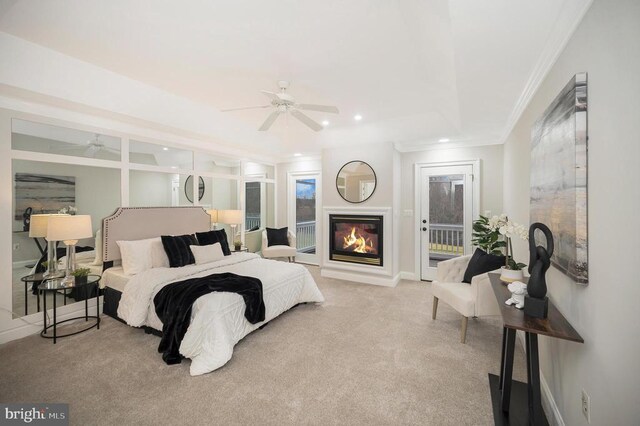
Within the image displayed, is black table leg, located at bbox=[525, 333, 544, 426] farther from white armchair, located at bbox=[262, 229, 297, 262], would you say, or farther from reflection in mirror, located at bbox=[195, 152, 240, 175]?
reflection in mirror, located at bbox=[195, 152, 240, 175]

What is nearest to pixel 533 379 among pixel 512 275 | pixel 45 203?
pixel 512 275

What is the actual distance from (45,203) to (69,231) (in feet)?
1.95

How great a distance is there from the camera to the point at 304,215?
21.3 feet

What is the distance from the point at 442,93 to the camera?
3.16 meters

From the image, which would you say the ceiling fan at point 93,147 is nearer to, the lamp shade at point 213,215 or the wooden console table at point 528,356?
the lamp shade at point 213,215

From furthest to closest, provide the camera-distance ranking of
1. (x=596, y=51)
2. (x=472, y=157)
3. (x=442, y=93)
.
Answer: (x=472, y=157) < (x=442, y=93) < (x=596, y=51)

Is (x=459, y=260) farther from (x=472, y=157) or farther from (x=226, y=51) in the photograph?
(x=226, y=51)

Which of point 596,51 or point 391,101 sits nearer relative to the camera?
point 596,51

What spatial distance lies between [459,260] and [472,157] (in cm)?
215

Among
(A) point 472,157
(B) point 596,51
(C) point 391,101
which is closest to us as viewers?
(B) point 596,51

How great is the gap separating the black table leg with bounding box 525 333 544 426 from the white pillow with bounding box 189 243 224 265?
350 cm

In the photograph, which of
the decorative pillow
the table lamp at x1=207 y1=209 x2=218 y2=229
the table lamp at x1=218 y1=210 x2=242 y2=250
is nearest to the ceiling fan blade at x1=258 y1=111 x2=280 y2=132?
the table lamp at x1=218 y1=210 x2=242 y2=250

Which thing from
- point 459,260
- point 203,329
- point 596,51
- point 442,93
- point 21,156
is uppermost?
point 442,93

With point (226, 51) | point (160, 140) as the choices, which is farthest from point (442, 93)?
point (160, 140)
